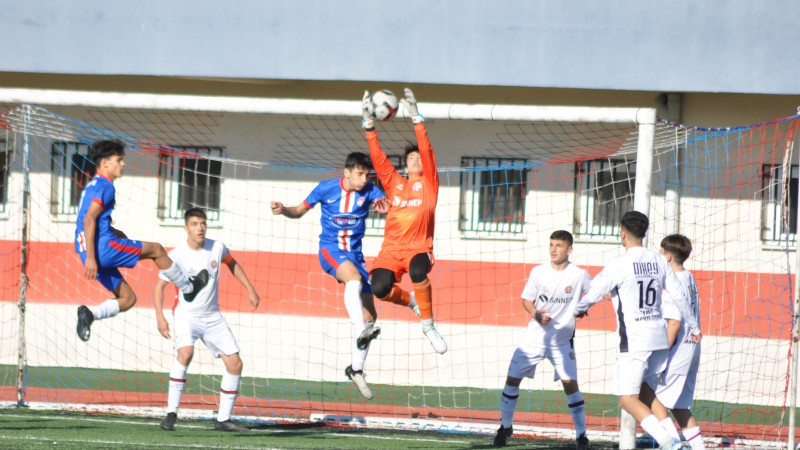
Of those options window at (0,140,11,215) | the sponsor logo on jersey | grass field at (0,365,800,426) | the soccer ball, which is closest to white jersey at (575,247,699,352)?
the soccer ball

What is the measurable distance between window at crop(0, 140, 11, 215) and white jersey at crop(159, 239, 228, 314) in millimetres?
4936

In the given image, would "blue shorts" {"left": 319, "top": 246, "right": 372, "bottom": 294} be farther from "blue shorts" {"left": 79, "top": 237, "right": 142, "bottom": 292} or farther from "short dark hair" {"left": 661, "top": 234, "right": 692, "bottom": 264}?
"short dark hair" {"left": 661, "top": 234, "right": 692, "bottom": 264}

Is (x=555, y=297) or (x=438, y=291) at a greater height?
(x=555, y=297)

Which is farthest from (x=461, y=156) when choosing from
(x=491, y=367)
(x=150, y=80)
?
(x=150, y=80)

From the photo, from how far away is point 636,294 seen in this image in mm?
6066

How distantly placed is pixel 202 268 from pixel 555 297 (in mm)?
2889

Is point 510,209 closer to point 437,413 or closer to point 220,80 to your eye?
point 437,413

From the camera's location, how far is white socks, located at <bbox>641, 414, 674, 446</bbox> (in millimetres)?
5930

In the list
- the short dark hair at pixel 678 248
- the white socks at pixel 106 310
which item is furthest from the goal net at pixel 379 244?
the short dark hair at pixel 678 248

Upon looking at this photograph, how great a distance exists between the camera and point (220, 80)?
11.3 meters

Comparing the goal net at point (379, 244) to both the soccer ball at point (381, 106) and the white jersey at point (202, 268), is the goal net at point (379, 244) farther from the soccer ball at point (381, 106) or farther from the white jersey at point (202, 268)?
the soccer ball at point (381, 106)

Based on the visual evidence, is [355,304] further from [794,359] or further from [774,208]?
[774,208]

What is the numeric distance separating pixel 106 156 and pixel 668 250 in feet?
13.9

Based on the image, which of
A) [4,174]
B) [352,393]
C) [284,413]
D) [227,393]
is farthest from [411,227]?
[4,174]
